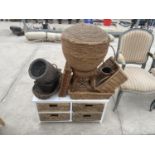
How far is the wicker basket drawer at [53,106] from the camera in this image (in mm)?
1489

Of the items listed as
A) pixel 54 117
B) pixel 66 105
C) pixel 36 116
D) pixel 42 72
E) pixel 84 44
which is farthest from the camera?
pixel 36 116

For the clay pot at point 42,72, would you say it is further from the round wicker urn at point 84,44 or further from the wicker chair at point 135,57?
the wicker chair at point 135,57

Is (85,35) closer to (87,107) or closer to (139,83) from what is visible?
(87,107)

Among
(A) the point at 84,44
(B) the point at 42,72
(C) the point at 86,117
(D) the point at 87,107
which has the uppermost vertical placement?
(A) the point at 84,44

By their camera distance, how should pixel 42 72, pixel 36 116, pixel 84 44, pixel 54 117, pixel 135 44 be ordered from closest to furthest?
pixel 84 44
pixel 42 72
pixel 54 117
pixel 36 116
pixel 135 44

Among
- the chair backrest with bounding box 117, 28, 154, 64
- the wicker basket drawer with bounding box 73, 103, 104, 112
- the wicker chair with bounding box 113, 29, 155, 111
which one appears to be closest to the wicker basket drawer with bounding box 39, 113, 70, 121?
the wicker basket drawer with bounding box 73, 103, 104, 112

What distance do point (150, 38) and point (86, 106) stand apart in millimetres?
A: 1131

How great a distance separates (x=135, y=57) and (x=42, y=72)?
124 centimetres

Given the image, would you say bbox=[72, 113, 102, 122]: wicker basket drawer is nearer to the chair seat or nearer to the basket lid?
the chair seat

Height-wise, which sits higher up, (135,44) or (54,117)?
(135,44)

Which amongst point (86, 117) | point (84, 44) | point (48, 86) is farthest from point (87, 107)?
point (84, 44)

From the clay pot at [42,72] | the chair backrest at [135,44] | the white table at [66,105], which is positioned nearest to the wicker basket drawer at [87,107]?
the white table at [66,105]

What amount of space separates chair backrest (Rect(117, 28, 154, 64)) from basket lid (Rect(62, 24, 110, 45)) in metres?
0.81

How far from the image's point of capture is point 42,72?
1.35m
